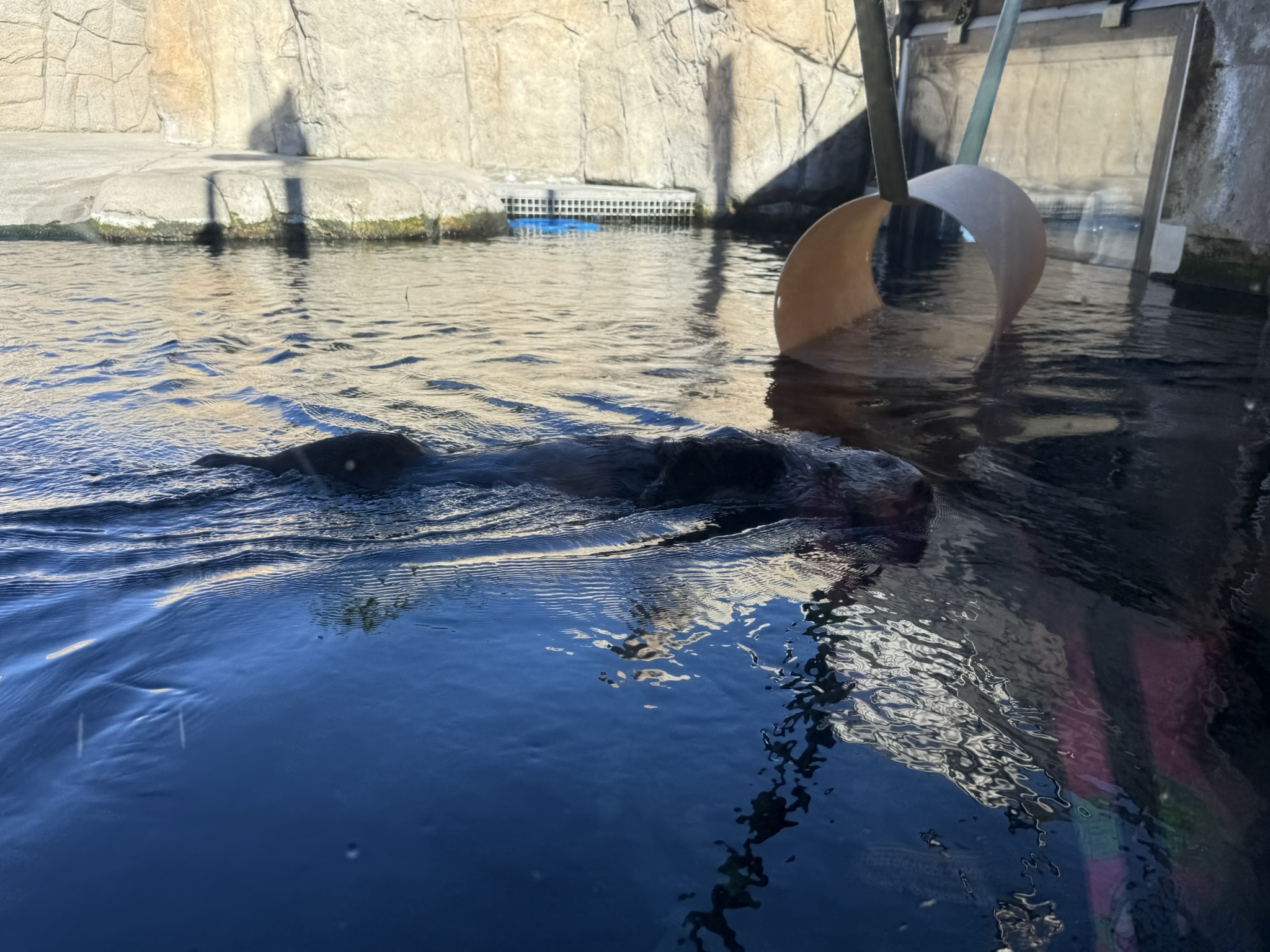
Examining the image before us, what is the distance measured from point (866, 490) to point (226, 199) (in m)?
10.2

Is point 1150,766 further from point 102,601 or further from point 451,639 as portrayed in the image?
point 102,601

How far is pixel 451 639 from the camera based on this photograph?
7.94 feet

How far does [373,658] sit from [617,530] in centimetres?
107

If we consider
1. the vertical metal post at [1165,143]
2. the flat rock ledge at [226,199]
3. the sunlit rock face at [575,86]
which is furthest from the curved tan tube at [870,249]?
the sunlit rock face at [575,86]

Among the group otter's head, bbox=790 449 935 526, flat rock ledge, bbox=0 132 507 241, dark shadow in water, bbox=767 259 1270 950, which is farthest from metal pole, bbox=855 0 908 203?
flat rock ledge, bbox=0 132 507 241

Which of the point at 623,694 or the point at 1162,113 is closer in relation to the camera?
the point at 623,694

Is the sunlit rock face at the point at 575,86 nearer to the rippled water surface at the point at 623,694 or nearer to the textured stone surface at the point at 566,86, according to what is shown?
the textured stone surface at the point at 566,86

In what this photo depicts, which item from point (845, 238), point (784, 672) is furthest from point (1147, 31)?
point (784, 672)

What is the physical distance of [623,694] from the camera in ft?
7.14

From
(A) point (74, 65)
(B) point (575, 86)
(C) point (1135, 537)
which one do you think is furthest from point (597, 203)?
(C) point (1135, 537)

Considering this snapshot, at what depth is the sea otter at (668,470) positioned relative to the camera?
336cm

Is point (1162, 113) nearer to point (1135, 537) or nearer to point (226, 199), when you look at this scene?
point (1135, 537)

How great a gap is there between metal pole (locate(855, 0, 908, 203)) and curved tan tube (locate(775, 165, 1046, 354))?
1.76 feet

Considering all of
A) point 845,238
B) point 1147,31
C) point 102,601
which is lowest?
point 102,601
